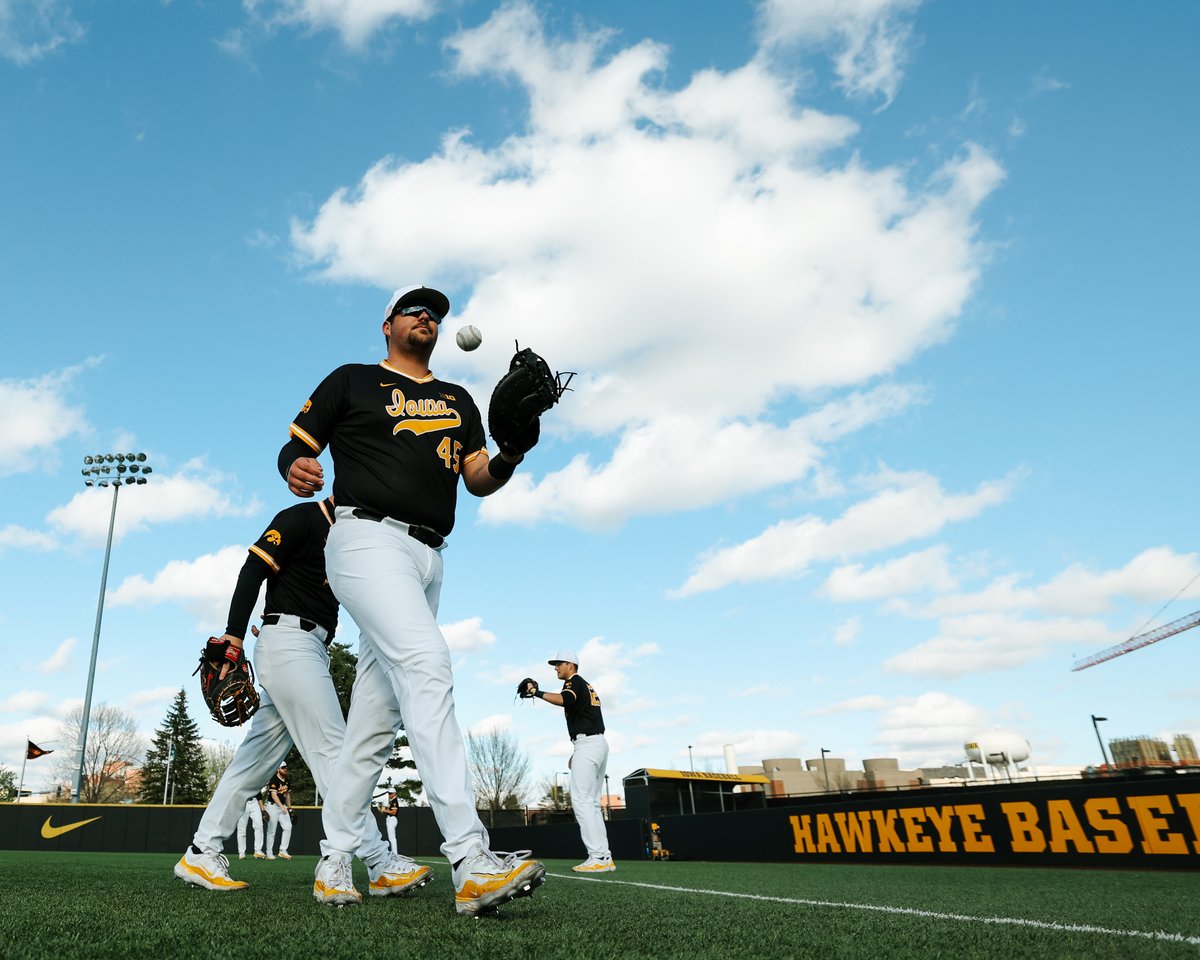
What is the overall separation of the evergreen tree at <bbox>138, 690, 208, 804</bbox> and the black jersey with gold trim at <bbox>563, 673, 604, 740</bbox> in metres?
56.9

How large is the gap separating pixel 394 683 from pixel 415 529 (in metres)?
0.65

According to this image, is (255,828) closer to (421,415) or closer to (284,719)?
(284,719)

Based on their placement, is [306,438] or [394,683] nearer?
[394,683]

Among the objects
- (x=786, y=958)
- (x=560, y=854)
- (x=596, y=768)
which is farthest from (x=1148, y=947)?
(x=560, y=854)

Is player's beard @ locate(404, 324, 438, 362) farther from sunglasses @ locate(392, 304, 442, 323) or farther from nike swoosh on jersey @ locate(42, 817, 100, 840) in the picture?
nike swoosh on jersey @ locate(42, 817, 100, 840)

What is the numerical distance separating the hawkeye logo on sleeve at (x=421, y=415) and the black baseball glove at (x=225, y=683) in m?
1.81

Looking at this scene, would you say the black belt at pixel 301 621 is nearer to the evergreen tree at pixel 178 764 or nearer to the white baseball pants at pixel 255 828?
the white baseball pants at pixel 255 828

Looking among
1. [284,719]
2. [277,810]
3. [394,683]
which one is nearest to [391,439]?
[394,683]

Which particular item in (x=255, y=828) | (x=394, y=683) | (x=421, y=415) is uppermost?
(x=421, y=415)

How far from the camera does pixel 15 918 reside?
106 inches

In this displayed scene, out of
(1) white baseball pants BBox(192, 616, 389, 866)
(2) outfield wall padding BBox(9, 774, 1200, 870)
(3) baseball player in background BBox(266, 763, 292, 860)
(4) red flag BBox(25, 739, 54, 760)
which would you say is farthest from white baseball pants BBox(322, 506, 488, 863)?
(4) red flag BBox(25, 739, 54, 760)

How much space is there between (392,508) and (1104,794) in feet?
31.0

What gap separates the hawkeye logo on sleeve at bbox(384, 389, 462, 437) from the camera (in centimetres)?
369

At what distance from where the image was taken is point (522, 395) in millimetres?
3496
